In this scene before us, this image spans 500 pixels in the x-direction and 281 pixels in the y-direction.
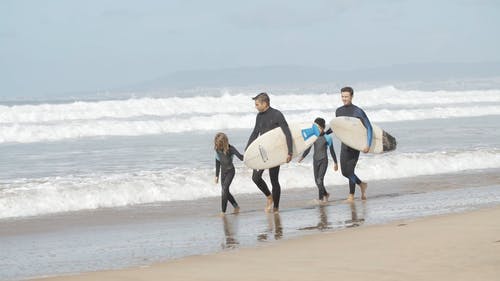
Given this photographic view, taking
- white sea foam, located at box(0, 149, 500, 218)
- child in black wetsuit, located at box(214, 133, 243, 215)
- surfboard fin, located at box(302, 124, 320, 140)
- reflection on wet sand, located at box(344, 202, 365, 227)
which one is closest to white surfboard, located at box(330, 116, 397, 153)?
surfboard fin, located at box(302, 124, 320, 140)

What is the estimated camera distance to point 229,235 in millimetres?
8781

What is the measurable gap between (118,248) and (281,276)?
8.81 feet

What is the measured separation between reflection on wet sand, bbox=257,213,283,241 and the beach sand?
471 mm

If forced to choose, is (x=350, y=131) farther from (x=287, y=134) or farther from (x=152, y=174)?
(x=152, y=174)

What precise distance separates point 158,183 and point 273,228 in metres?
4.11

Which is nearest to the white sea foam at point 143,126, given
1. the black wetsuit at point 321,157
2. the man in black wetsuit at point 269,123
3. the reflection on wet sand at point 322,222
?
the black wetsuit at point 321,157

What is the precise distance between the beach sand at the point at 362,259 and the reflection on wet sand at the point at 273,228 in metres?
0.47

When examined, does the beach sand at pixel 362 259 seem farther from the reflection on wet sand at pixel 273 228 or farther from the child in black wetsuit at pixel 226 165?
the child in black wetsuit at pixel 226 165

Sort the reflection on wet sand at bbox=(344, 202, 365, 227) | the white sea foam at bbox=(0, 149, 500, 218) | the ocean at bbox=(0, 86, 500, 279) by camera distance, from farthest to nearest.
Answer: the white sea foam at bbox=(0, 149, 500, 218) < the ocean at bbox=(0, 86, 500, 279) < the reflection on wet sand at bbox=(344, 202, 365, 227)

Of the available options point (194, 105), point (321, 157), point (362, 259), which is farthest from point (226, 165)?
point (194, 105)

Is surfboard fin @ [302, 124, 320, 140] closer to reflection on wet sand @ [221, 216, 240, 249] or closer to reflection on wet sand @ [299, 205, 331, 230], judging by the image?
reflection on wet sand @ [299, 205, 331, 230]

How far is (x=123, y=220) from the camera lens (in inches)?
412

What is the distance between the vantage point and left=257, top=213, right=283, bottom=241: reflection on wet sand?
8.50 m

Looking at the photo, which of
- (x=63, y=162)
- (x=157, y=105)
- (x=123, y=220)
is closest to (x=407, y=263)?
(x=123, y=220)
